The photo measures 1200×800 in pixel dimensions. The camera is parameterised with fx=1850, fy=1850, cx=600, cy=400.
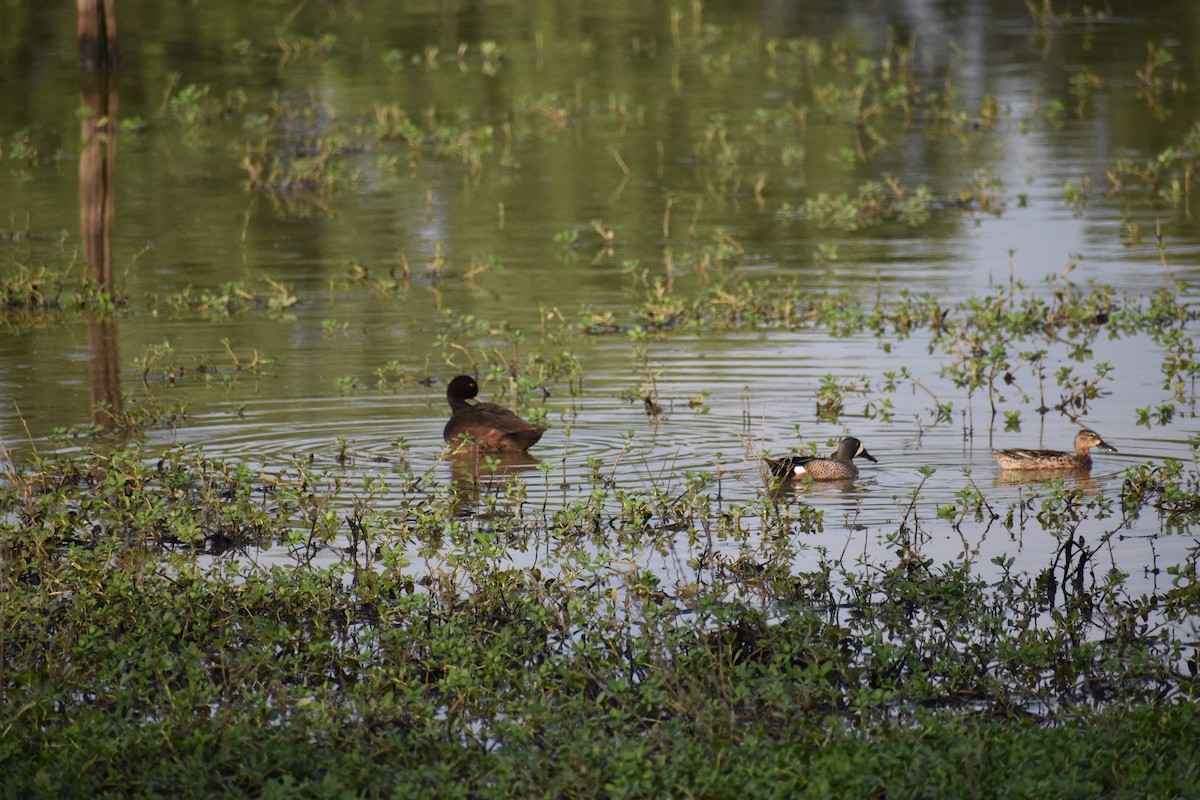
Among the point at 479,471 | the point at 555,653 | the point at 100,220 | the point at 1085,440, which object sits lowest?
the point at 555,653

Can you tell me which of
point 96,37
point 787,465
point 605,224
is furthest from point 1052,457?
point 96,37

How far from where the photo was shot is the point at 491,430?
12188mm

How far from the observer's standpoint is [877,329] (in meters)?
16.2

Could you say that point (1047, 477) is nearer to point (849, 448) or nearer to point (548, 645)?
point (849, 448)

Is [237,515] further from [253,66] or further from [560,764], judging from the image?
[253,66]

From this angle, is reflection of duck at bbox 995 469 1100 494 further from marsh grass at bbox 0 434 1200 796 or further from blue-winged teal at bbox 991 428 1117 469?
marsh grass at bbox 0 434 1200 796

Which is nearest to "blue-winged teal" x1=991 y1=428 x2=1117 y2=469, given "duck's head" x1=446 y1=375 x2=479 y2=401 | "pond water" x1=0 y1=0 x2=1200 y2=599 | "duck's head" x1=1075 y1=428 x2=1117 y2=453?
"duck's head" x1=1075 y1=428 x2=1117 y2=453

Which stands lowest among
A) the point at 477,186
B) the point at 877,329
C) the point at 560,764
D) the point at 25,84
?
the point at 560,764

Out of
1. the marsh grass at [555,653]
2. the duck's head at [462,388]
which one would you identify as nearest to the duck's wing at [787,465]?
the marsh grass at [555,653]

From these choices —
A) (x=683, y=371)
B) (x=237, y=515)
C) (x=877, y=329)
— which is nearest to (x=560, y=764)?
(x=237, y=515)

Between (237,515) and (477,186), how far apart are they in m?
15.3

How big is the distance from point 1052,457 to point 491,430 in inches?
142

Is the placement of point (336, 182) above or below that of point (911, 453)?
above

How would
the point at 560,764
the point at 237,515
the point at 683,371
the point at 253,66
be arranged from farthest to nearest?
1. the point at 253,66
2. the point at 683,371
3. the point at 237,515
4. the point at 560,764
